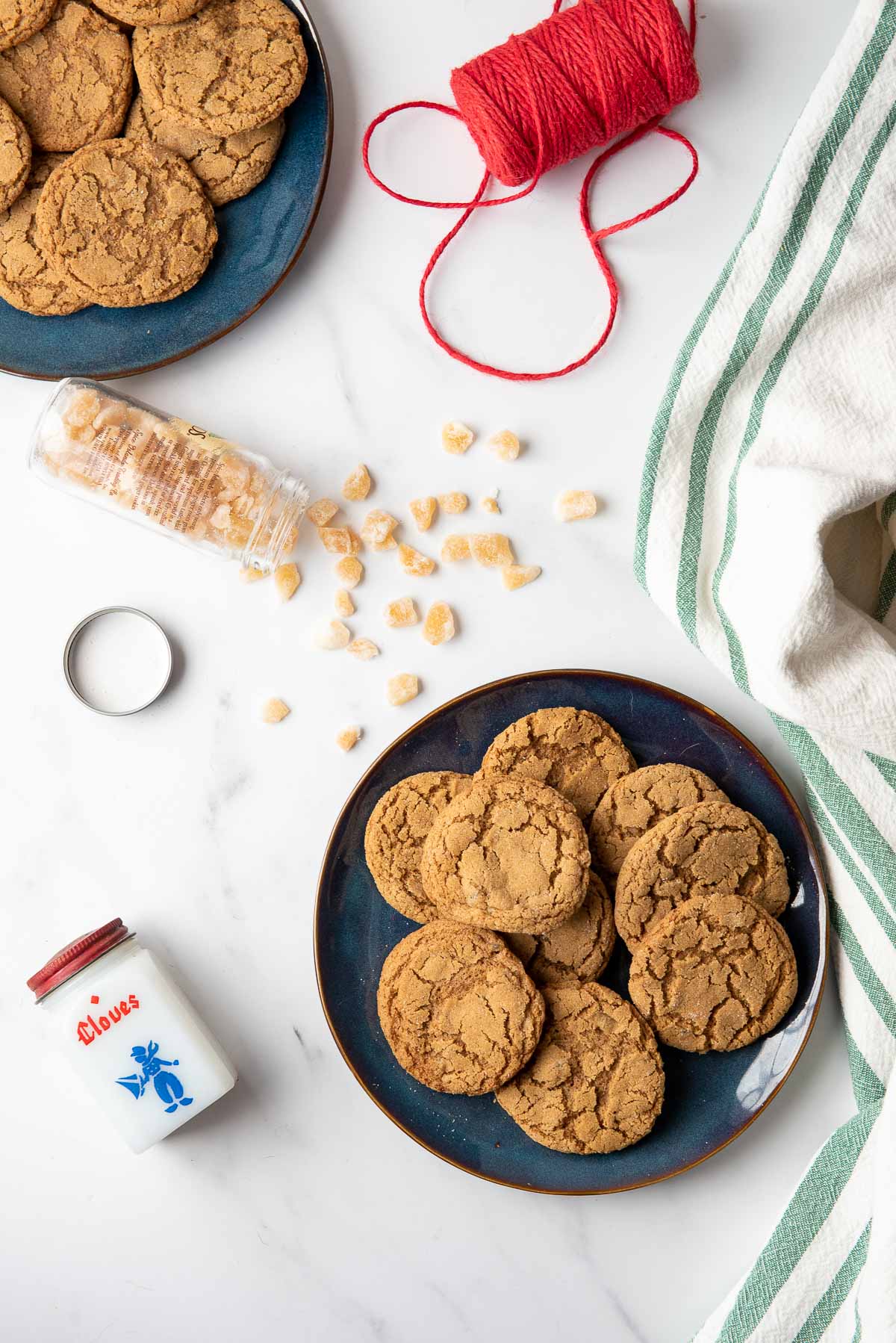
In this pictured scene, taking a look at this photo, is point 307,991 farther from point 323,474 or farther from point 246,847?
point 323,474

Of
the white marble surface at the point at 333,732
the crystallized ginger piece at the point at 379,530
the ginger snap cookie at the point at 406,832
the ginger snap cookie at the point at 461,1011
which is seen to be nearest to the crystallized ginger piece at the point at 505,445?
the white marble surface at the point at 333,732

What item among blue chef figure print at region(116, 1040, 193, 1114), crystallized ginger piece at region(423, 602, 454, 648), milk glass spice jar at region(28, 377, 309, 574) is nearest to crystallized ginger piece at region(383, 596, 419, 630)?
crystallized ginger piece at region(423, 602, 454, 648)

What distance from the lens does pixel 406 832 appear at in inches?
35.8

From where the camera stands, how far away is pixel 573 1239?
0.98 meters

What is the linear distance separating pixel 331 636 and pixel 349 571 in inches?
2.7

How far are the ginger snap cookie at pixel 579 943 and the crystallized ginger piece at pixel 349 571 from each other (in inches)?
14.8

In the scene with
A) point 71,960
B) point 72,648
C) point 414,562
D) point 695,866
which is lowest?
point 695,866

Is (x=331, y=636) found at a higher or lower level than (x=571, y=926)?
higher

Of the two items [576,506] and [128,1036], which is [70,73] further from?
[128,1036]

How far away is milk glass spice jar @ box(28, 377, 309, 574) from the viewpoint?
3.00 ft

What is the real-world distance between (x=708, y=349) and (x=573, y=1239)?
0.89 meters

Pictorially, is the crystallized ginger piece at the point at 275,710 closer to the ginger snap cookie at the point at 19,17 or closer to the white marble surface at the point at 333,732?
the white marble surface at the point at 333,732

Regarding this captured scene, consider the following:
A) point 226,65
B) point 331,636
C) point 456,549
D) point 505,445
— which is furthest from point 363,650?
point 226,65

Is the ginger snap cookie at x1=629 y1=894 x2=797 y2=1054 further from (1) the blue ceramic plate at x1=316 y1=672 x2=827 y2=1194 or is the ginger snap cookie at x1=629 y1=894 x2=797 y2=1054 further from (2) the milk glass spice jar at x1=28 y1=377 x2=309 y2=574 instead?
(2) the milk glass spice jar at x1=28 y1=377 x2=309 y2=574
